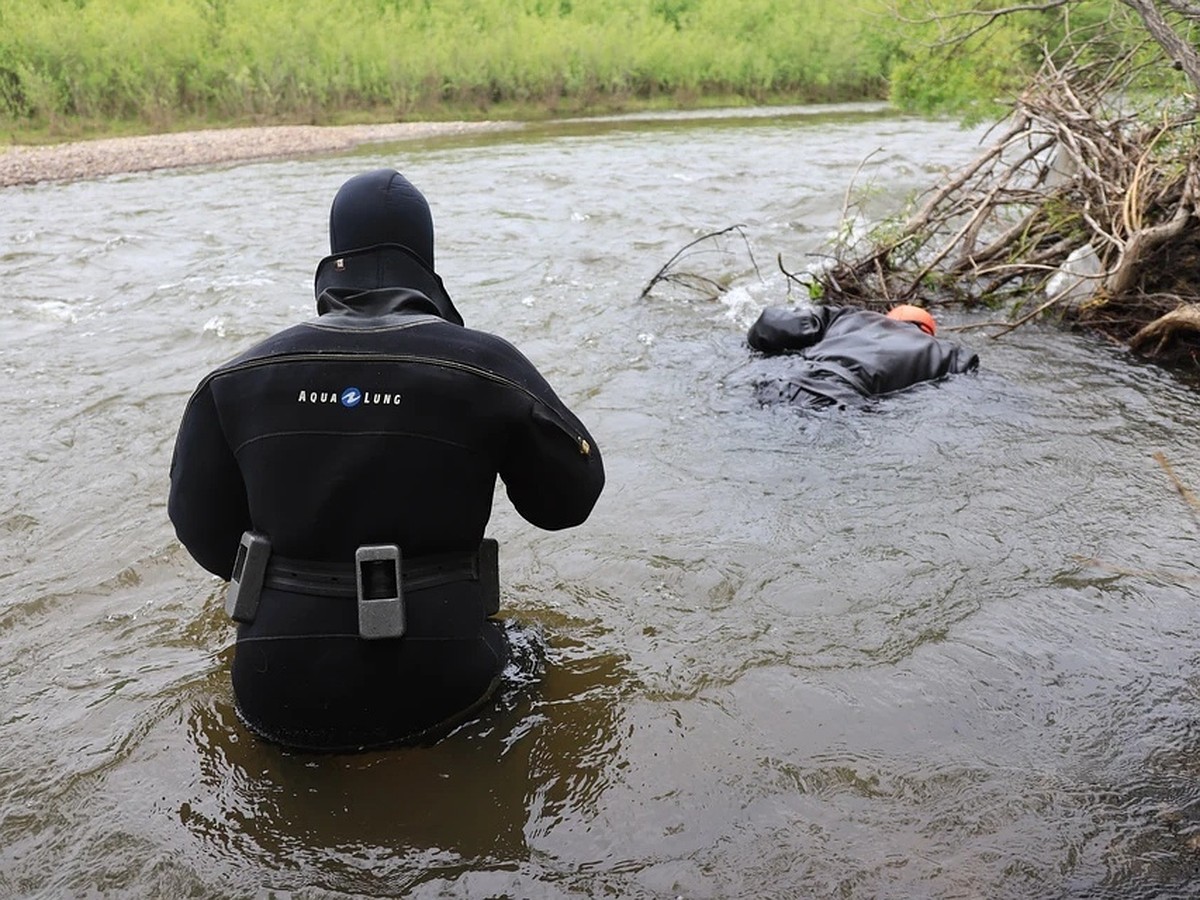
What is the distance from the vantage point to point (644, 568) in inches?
175

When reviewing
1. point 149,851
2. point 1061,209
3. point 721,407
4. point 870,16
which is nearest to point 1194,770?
point 149,851

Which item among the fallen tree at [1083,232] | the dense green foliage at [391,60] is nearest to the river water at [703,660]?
the fallen tree at [1083,232]

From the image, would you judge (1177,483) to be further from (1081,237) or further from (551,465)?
(551,465)

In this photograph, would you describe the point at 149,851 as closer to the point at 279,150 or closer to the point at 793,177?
the point at 793,177

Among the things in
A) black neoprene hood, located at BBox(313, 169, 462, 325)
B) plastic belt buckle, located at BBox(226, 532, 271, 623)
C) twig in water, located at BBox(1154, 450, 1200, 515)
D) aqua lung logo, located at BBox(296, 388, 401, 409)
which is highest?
black neoprene hood, located at BBox(313, 169, 462, 325)

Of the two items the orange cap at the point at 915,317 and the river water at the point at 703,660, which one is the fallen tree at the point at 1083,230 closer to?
the river water at the point at 703,660

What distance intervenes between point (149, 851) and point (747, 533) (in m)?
2.97

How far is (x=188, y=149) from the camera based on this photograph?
24.1 m

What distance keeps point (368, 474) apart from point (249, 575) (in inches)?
17.2

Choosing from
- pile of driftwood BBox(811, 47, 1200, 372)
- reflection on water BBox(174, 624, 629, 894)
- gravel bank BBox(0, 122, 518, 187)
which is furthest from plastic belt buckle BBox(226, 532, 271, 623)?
gravel bank BBox(0, 122, 518, 187)

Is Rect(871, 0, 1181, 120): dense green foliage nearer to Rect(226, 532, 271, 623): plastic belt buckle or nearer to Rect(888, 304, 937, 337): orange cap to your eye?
Rect(888, 304, 937, 337): orange cap

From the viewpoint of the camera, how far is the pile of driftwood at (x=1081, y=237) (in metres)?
7.33

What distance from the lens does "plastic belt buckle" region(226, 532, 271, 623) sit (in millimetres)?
2467

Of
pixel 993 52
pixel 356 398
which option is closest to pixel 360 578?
pixel 356 398
